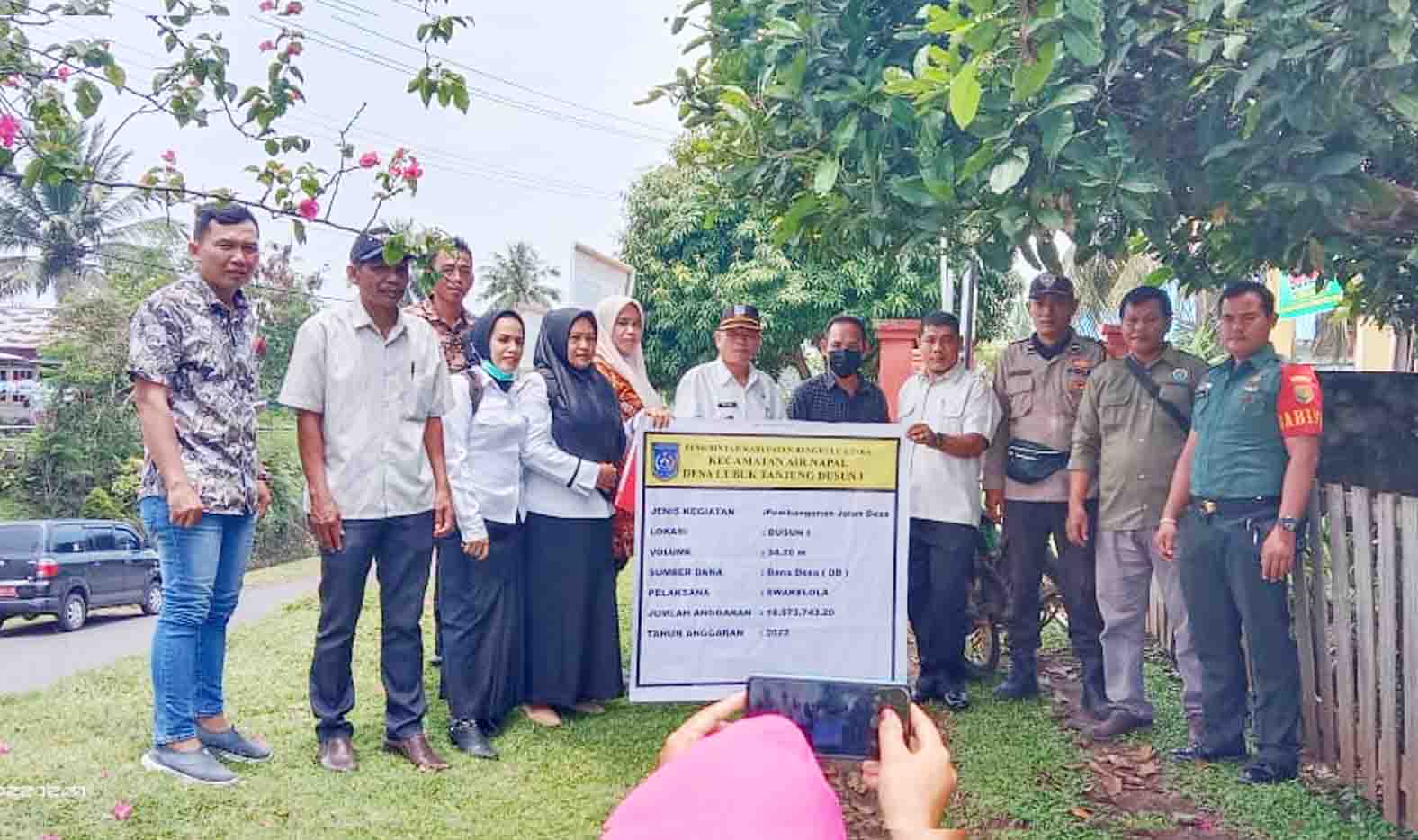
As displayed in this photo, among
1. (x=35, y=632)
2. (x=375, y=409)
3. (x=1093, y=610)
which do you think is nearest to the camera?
(x=375, y=409)

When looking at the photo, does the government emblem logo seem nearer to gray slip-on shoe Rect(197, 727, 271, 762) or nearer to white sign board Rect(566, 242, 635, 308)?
gray slip-on shoe Rect(197, 727, 271, 762)

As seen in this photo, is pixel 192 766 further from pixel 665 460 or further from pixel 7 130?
pixel 7 130

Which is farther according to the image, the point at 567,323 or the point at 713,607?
Answer: the point at 567,323

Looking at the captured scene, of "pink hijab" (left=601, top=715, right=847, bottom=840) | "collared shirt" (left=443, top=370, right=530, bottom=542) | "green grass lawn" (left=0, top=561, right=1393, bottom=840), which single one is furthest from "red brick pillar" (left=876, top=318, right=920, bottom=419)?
"pink hijab" (left=601, top=715, right=847, bottom=840)

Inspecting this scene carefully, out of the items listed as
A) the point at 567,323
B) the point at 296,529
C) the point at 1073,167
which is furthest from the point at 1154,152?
the point at 296,529

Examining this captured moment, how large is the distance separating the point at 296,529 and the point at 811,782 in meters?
33.5

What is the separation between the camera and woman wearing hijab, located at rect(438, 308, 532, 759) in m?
4.75

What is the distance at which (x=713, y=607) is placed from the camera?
159 inches

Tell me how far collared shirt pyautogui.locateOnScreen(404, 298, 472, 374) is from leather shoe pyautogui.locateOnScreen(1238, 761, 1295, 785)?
3.54m

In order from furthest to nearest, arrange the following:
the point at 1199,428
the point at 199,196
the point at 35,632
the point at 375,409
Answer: the point at 35,632 → the point at 1199,428 → the point at 375,409 → the point at 199,196

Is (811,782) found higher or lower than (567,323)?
lower

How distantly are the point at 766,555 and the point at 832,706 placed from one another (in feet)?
7.61

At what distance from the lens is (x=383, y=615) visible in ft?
14.4

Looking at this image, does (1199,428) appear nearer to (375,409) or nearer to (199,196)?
(375,409)
